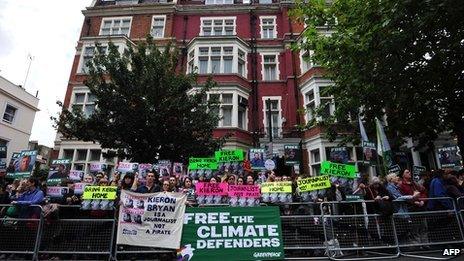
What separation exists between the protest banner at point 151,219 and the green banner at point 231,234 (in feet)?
0.83

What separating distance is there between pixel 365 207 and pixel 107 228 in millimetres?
6144

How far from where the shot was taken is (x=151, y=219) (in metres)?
7.70

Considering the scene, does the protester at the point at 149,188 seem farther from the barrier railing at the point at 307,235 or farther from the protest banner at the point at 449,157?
the protest banner at the point at 449,157

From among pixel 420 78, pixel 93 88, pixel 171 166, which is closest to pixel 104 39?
pixel 93 88

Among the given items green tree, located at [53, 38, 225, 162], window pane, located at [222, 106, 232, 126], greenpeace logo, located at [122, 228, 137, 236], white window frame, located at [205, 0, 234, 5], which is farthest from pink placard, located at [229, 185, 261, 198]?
white window frame, located at [205, 0, 234, 5]

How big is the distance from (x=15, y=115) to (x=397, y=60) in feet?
99.3

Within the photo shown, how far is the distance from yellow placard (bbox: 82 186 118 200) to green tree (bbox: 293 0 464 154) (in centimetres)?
863

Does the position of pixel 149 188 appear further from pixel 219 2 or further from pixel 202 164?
pixel 219 2

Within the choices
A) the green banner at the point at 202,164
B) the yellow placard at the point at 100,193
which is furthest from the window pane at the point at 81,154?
the yellow placard at the point at 100,193

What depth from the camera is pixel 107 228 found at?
768 centimetres

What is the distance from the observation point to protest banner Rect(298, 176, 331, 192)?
816 centimetres

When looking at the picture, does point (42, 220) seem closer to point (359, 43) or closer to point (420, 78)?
point (359, 43)

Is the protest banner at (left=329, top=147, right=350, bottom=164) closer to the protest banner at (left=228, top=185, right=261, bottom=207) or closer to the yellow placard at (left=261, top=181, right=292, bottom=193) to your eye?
the yellow placard at (left=261, top=181, right=292, bottom=193)

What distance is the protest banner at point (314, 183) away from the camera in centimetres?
816
